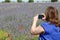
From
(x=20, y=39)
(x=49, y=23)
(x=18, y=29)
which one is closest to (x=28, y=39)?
(x=20, y=39)

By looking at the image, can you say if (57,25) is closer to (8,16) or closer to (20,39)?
(20,39)

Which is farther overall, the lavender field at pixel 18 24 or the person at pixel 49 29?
the lavender field at pixel 18 24

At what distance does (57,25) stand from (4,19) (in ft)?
35.7

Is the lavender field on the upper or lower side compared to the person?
lower

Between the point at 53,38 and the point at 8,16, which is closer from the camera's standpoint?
the point at 53,38

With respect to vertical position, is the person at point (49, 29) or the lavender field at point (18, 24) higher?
the person at point (49, 29)

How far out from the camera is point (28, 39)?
38.4 feet

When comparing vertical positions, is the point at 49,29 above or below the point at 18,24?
above

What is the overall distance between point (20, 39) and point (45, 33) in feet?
22.0

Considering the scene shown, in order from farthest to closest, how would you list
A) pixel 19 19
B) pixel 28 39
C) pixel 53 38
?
pixel 19 19 → pixel 28 39 → pixel 53 38

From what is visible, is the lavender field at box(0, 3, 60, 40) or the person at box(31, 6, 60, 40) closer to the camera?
the person at box(31, 6, 60, 40)

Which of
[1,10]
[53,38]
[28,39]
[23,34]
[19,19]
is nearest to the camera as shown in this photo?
[53,38]

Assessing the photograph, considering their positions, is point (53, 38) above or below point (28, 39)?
above

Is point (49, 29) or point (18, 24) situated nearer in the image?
point (49, 29)
